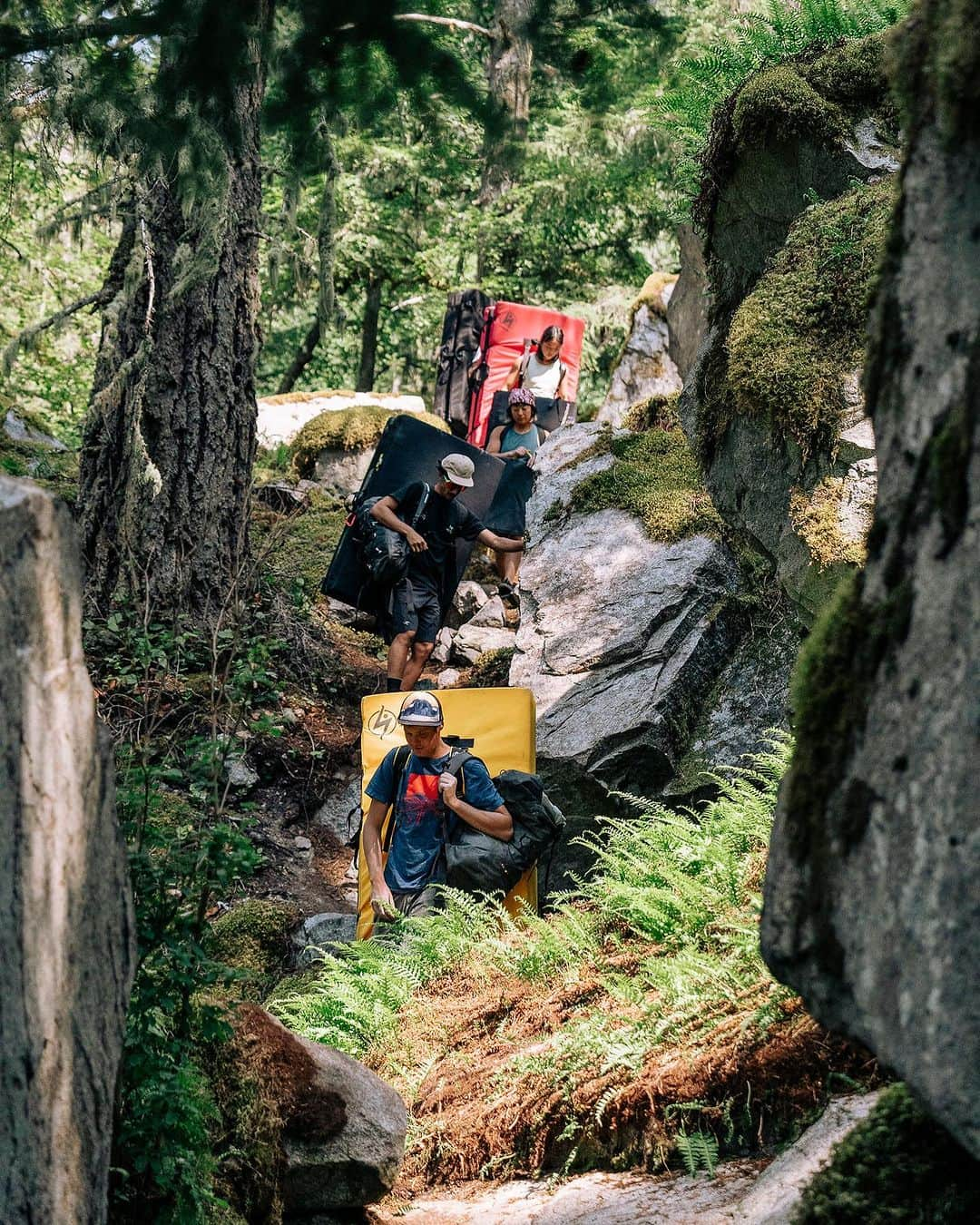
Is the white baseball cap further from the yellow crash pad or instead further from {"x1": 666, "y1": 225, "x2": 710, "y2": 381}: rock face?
{"x1": 666, "y1": 225, "x2": 710, "y2": 381}: rock face

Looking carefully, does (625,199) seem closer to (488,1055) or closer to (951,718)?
(488,1055)

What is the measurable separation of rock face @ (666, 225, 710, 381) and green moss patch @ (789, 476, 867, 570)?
5.08 meters

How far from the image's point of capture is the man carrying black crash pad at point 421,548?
9.89m

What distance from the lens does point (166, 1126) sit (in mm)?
3369

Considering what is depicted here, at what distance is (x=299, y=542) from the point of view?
13680 mm

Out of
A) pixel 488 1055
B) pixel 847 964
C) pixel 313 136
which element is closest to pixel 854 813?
pixel 847 964

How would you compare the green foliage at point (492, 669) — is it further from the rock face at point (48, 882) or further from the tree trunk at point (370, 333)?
the tree trunk at point (370, 333)

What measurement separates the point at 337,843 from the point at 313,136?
18.7 ft

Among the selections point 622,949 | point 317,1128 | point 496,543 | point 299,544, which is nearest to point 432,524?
point 496,543

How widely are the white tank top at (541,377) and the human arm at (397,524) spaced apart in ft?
19.7

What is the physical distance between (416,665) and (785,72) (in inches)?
200

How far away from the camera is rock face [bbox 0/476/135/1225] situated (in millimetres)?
2605

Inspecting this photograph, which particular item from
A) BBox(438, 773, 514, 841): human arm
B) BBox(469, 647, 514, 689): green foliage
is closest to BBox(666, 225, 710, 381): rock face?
BBox(469, 647, 514, 689): green foliage

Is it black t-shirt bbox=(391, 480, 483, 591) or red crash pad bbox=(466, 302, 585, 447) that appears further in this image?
red crash pad bbox=(466, 302, 585, 447)
